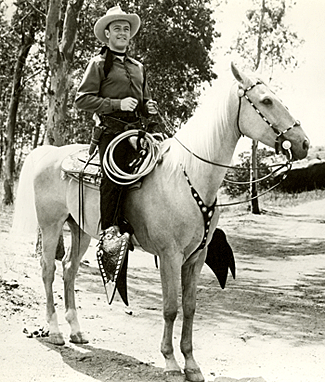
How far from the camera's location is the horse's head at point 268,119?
12.2ft

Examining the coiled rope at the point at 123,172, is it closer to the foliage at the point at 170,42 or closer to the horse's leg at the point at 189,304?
the horse's leg at the point at 189,304

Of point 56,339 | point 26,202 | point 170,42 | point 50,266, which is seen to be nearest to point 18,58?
point 170,42

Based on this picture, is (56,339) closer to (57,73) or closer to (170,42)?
(57,73)

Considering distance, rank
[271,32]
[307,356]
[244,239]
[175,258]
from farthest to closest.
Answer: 1. [271,32]
2. [244,239]
3. [307,356]
4. [175,258]

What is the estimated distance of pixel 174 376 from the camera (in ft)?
13.5

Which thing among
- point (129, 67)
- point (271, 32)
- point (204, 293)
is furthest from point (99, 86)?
point (271, 32)

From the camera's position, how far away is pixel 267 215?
54.6ft

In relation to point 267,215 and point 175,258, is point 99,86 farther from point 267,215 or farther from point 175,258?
point 267,215

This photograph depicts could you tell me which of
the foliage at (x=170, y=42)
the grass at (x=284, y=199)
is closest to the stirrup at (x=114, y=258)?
the foliage at (x=170, y=42)

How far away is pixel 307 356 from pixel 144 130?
2586mm

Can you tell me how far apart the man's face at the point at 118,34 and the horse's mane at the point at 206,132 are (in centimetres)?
94

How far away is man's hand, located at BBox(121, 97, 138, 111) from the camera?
434 centimetres

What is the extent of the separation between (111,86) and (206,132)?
1.00m

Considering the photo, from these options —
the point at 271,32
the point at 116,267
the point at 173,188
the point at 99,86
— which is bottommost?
the point at 116,267
